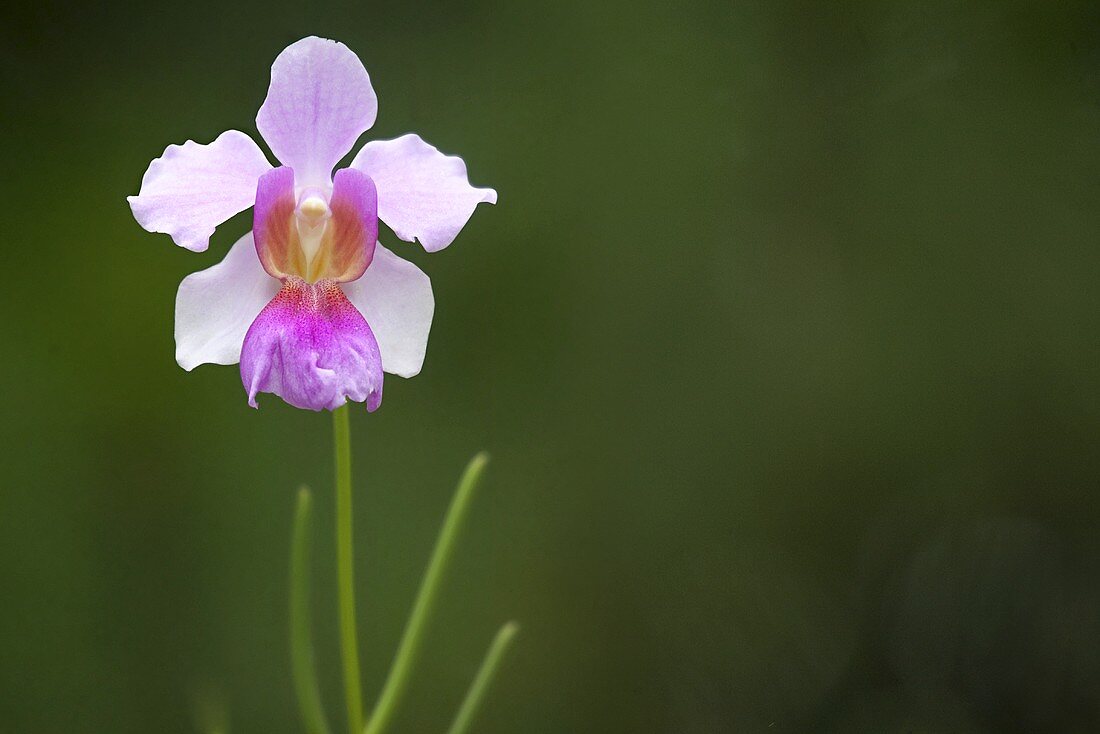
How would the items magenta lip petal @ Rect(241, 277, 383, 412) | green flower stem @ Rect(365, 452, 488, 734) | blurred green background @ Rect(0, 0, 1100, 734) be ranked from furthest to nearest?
blurred green background @ Rect(0, 0, 1100, 734), green flower stem @ Rect(365, 452, 488, 734), magenta lip petal @ Rect(241, 277, 383, 412)

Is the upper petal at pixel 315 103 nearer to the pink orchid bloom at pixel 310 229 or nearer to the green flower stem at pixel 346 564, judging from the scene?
the pink orchid bloom at pixel 310 229

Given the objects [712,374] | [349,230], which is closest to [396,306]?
[349,230]

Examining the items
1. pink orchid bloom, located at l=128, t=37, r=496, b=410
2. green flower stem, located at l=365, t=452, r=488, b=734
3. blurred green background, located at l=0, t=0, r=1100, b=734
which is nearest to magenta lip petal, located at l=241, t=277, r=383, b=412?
pink orchid bloom, located at l=128, t=37, r=496, b=410

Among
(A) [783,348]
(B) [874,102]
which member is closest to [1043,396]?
(A) [783,348]

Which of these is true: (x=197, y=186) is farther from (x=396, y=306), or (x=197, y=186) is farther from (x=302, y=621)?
(x=302, y=621)

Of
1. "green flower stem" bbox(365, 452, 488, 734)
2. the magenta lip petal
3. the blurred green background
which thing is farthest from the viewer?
the blurred green background

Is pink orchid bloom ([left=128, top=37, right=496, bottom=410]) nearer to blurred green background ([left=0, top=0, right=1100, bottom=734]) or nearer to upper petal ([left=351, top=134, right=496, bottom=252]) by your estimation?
upper petal ([left=351, top=134, right=496, bottom=252])

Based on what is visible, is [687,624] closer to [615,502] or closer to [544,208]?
[615,502]
